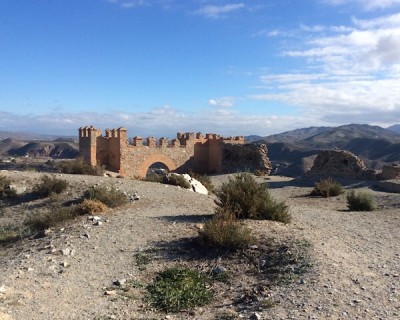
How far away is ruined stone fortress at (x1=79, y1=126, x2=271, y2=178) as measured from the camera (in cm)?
2462

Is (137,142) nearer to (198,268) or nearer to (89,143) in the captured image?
(89,143)

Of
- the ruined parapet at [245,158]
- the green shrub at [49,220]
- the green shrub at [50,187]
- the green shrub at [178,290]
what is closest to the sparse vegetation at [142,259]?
the green shrub at [178,290]

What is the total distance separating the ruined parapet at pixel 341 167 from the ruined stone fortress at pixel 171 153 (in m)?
3.57

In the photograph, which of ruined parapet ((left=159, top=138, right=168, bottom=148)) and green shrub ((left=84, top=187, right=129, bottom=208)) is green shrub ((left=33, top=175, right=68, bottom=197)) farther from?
ruined parapet ((left=159, top=138, right=168, bottom=148))

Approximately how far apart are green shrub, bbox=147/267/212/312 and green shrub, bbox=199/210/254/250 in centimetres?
91

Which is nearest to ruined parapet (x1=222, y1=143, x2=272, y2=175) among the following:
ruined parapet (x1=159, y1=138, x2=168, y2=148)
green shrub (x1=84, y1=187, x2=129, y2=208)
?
ruined parapet (x1=159, y1=138, x2=168, y2=148)

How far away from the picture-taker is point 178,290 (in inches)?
258

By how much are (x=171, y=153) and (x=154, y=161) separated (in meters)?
1.51

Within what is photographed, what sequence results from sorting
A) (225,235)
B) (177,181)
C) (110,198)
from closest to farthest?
1. (225,235)
2. (110,198)
3. (177,181)

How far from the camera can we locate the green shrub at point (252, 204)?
31.2 ft

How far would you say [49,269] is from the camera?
7.24 meters

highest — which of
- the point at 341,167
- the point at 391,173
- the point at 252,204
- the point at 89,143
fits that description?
the point at 89,143

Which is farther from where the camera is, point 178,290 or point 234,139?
point 234,139

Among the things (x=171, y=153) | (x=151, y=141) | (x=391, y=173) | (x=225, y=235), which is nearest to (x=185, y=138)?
(x=171, y=153)
